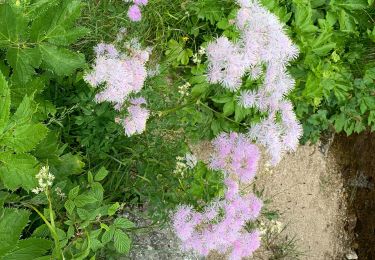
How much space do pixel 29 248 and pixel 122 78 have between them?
0.64 m

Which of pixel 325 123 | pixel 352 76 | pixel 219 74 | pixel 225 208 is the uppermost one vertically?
pixel 219 74

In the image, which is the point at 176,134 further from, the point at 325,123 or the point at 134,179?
the point at 325,123

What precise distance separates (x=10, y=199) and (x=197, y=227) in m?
0.74

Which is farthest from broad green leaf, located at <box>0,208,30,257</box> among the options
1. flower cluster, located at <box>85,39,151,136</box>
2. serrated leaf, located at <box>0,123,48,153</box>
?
flower cluster, located at <box>85,39,151,136</box>

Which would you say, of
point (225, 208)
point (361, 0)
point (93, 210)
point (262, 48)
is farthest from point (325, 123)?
point (93, 210)

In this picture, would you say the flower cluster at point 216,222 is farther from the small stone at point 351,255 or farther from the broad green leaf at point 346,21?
the small stone at point 351,255

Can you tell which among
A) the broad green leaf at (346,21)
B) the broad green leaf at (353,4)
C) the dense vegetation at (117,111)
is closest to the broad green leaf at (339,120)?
the dense vegetation at (117,111)

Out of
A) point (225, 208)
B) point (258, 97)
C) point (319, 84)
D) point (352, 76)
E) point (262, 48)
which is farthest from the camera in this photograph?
point (352, 76)

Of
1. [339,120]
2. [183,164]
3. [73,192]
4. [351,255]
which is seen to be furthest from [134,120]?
[351,255]

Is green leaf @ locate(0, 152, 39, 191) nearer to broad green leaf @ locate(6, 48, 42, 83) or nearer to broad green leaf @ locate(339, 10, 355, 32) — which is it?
broad green leaf @ locate(6, 48, 42, 83)

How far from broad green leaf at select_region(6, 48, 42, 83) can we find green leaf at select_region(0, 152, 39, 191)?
263 mm

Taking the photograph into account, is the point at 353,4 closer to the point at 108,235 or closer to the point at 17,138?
the point at 108,235

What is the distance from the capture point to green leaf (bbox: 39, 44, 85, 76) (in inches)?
58.1

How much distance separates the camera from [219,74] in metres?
2.18
